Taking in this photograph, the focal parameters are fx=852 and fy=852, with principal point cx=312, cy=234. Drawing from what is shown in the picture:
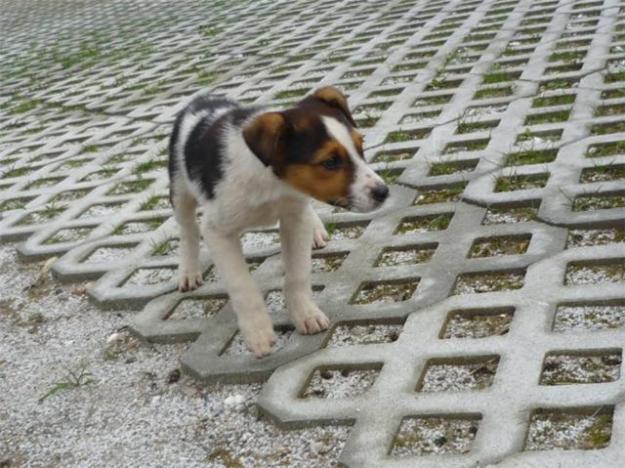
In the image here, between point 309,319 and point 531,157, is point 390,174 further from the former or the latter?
point 309,319

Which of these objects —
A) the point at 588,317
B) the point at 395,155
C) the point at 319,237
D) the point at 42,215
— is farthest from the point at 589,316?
the point at 42,215

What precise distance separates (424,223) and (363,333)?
993 mm

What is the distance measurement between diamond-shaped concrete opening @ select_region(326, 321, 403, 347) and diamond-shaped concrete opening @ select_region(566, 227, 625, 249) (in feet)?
2.79

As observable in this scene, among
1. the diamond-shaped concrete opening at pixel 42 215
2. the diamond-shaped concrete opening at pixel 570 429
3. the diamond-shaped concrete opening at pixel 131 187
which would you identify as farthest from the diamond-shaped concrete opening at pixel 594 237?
the diamond-shaped concrete opening at pixel 42 215

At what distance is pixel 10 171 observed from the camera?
607 centimetres

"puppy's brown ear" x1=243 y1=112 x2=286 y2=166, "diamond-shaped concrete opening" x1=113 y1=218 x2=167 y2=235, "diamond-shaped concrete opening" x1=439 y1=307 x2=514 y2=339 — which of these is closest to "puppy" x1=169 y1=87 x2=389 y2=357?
"puppy's brown ear" x1=243 y1=112 x2=286 y2=166

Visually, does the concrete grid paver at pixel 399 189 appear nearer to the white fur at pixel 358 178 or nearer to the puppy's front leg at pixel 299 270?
the puppy's front leg at pixel 299 270

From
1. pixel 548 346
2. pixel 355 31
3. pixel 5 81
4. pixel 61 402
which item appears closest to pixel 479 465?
pixel 548 346

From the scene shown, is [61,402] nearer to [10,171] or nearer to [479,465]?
[479,465]

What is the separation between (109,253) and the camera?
434 cm

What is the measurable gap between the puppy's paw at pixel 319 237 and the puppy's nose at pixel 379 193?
2.97 ft

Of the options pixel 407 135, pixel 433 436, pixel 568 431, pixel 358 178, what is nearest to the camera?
pixel 568 431

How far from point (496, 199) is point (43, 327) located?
2.12m

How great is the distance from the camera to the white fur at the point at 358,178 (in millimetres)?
2975
